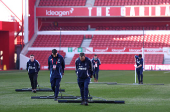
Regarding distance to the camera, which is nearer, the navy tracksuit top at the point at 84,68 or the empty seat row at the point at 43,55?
the navy tracksuit top at the point at 84,68

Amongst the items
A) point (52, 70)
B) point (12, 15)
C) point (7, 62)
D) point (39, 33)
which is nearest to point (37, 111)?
point (52, 70)

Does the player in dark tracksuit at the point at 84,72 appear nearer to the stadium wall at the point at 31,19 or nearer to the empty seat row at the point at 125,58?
the empty seat row at the point at 125,58

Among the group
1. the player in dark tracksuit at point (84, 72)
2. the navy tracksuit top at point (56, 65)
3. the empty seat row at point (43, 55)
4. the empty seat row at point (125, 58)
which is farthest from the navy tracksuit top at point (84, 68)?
the empty seat row at point (43, 55)

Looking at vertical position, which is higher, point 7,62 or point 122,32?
point 122,32

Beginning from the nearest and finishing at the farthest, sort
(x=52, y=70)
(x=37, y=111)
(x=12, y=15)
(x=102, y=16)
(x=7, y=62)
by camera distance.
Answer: (x=37, y=111)
(x=52, y=70)
(x=7, y=62)
(x=12, y=15)
(x=102, y=16)

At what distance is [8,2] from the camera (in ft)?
175

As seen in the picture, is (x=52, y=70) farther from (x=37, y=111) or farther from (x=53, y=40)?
(x=53, y=40)

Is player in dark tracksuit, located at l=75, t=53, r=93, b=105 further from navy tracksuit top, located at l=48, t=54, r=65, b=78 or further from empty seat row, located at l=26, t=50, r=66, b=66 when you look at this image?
empty seat row, located at l=26, t=50, r=66, b=66

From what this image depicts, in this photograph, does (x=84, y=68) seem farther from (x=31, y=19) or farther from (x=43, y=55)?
(x=31, y=19)

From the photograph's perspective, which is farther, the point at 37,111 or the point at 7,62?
the point at 7,62

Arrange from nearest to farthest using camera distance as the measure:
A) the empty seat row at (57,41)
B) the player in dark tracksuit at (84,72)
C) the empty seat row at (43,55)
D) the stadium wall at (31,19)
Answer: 1. the player in dark tracksuit at (84,72)
2. the empty seat row at (43,55)
3. the stadium wall at (31,19)
4. the empty seat row at (57,41)

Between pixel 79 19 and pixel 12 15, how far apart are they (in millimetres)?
12237

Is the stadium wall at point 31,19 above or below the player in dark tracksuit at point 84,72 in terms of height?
above

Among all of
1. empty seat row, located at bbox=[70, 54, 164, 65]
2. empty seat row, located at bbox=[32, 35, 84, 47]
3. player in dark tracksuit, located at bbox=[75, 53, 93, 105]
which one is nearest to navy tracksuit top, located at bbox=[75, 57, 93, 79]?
player in dark tracksuit, located at bbox=[75, 53, 93, 105]
